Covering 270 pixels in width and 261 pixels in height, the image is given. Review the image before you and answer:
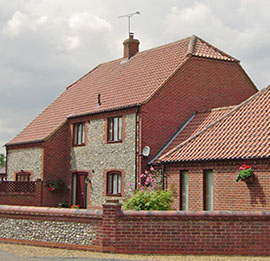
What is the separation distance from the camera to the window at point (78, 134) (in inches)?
1126

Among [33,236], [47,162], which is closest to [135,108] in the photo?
[47,162]

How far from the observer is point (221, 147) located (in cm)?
2017

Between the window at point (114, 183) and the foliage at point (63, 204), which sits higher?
the window at point (114, 183)

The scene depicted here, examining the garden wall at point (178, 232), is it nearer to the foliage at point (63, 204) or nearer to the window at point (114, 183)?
the window at point (114, 183)

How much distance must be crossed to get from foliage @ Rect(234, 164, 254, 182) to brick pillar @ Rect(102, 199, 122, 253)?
6.29 m

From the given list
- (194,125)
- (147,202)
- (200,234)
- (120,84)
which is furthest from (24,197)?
(200,234)

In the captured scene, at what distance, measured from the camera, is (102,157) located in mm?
26438

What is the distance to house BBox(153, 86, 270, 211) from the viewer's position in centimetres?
1833

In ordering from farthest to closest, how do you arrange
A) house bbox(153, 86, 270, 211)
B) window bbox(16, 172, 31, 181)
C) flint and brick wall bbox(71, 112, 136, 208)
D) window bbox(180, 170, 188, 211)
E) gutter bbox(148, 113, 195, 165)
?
window bbox(16, 172, 31, 181)
flint and brick wall bbox(71, 112, 136, 208)
gutter bbox(148, 113, 195, 165)
window bbox(180, 170, 188, 211)
house bbox(153, 86, 270, 211)

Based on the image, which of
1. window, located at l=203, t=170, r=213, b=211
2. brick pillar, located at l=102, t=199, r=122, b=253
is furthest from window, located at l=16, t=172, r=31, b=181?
brick pillar, located at l=102, t=199, r=122, b=253

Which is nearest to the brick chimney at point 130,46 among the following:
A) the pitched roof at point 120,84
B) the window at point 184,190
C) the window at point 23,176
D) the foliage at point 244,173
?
the pitched roof at point 120,84

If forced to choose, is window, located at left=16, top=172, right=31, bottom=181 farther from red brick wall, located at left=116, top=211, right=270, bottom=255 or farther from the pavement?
red brick wall, located at left=116, top=211, right=270, bottom=255

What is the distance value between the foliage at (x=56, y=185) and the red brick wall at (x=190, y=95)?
7.52 meters

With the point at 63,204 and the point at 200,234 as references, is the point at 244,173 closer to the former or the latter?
the point at 200,234
